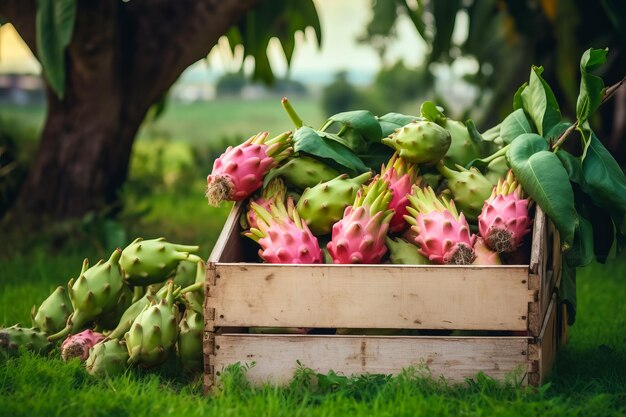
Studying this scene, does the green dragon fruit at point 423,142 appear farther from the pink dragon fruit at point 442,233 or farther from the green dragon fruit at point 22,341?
the green dragon fruit at point 22,341

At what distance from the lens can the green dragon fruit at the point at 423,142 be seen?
7.15 ft

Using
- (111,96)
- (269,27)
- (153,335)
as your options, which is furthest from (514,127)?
(269,27)

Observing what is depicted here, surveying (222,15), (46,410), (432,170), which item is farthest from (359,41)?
(46,410)

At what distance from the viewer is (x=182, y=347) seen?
214 centimetres

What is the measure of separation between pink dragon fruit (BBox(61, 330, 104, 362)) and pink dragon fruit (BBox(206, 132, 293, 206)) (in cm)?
43

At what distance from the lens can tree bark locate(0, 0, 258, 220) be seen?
4.15m

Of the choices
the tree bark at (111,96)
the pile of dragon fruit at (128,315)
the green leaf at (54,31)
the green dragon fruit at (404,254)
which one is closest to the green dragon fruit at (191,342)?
the pile of dragon fruit at (128,315)

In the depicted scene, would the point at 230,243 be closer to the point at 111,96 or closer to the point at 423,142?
the point at 423,142

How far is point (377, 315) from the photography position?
194 cm

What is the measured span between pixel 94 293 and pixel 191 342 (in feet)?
0.87

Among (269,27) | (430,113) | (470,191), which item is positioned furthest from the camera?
(269,27)

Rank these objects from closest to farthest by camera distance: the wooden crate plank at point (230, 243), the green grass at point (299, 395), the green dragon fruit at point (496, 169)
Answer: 1. the green grass at point (299, 395)
2. the wooden crate plank at point (230, 243)
3. the green dragon fruit at point (496, 169)

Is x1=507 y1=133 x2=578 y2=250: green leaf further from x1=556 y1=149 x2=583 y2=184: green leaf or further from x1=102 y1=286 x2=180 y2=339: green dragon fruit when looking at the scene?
x1=102 y1=286 x2=180 y2=339: green dragon fruit

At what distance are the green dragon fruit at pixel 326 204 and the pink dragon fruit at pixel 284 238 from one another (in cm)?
3
